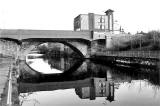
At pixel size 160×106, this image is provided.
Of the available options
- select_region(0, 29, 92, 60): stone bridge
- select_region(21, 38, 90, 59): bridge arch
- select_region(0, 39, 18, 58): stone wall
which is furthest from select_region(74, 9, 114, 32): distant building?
select_region(0, 39, 18, 58): stone wall

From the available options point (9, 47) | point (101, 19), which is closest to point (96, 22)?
point (101, 19)

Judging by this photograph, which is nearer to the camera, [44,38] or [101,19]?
[44,38]

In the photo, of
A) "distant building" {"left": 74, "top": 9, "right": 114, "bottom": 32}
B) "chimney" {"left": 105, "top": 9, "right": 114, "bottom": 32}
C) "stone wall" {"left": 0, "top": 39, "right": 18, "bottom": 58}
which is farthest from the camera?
"distant building" {"left": 74, "top": 9, "right": 114, "bottom": 32}

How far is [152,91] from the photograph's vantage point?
13422mm

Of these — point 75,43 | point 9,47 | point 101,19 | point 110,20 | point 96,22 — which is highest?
point 101,19

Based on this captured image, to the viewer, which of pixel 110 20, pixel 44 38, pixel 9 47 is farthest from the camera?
pixel 110 20

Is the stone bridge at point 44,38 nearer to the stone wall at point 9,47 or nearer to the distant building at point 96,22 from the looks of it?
the stone wall at point 9,47

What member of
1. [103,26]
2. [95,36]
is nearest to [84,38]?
[95,36]

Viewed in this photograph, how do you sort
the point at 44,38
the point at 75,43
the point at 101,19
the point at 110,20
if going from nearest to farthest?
the point at 44,38 < the point at 75,43 < the point at 110,20 < the point at 101,19

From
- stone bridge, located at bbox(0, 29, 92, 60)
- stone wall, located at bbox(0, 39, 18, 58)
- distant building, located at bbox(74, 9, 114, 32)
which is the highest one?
distant building, located at bbox(74, 9, 114, 32)

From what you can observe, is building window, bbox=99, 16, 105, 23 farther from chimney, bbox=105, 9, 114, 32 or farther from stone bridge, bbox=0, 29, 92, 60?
stone bridge, bbox=0, 29, 92, 60

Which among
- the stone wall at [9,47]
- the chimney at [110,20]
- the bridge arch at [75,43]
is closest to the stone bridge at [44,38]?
the bridge arch at [75,43]

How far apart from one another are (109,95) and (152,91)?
9.39ft

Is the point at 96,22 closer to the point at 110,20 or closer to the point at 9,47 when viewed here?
the point at 110,20
